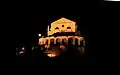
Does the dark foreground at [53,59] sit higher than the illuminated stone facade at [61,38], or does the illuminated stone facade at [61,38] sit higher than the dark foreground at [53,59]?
the illuminated stone facade at [61,38]

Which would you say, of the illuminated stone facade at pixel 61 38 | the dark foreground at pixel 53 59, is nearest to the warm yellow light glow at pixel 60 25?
the illuminated stone facade at pixel 61 38

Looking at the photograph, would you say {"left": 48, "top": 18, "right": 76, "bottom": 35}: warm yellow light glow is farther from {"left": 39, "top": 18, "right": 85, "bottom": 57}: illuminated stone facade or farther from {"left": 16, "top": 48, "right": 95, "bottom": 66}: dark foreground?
{"left": 16, "top": 48, "right": 95, "bottom": 66}: dark foreground

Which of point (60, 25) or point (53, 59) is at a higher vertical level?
point (60, 25)

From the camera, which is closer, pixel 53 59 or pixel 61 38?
pixel 53 59

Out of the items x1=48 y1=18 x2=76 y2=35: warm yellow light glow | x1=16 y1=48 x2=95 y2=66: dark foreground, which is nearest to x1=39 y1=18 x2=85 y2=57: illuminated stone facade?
x1=48 y1=18 x2=76 y2=35: warm yellow light glow

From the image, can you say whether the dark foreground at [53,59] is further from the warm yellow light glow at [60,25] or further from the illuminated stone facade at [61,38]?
the warm yellow light glow at [60,25]

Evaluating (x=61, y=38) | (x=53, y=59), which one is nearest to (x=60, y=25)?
(x=61, y=38)

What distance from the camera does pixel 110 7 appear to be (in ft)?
14.3

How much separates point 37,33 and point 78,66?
3.53 ft

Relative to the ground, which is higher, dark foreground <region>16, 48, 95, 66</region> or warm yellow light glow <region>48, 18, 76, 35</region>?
warm yellow light glow <region>48, 18, 76, 35</region>

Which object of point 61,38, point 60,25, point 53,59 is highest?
point 60,25

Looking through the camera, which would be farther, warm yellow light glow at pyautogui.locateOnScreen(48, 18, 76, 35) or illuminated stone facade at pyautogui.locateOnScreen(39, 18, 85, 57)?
warm yellow light glow at pyautogui.locateOnScreen(48, 18, 76, 35)

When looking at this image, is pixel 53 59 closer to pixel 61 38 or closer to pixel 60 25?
pixel 61 38

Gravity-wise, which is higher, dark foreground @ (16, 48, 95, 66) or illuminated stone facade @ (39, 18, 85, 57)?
illuminated stone facade @ (39, 18, 85, 57)
